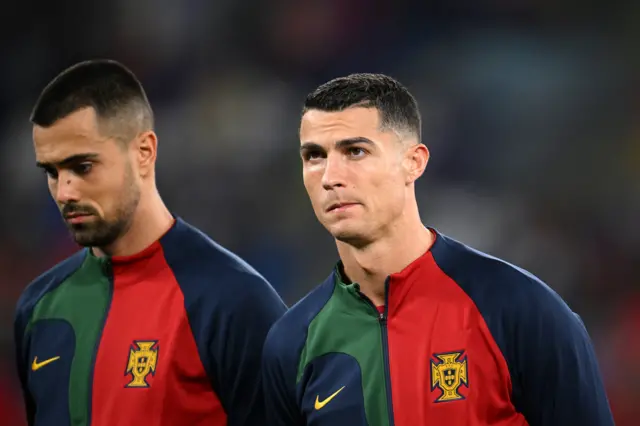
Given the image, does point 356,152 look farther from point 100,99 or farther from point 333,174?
point 100,99

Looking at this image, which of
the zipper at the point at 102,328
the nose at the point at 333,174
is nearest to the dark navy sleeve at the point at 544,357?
the nose at the point at 333,174

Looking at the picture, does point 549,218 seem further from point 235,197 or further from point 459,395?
point 459,395

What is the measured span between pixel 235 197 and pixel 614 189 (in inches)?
92.6

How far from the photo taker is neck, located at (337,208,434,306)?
2.91 meters

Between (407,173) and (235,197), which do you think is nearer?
(407,173)

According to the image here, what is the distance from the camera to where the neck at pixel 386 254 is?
9.56 ft

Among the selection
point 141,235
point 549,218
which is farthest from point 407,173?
point 549,218

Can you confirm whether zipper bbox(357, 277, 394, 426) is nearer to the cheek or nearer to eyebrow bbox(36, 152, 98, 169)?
the cheek

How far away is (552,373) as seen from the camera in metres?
2.72

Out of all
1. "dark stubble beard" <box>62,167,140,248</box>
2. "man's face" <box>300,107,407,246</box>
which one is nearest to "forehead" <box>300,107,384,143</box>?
"man's face" <box>300,107,407,246</box>

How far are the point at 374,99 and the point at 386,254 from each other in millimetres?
468

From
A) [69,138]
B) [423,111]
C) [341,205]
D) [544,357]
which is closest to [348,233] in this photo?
[341,205]

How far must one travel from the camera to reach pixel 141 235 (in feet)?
11.2

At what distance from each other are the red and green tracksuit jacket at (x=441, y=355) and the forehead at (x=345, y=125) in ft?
1.38
